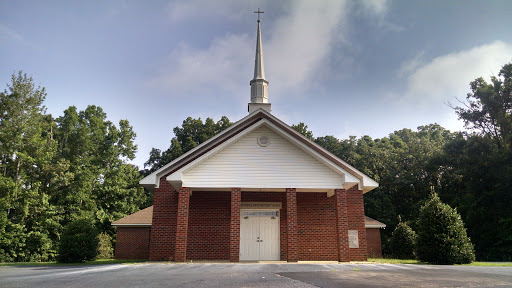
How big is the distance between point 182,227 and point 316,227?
676 cm

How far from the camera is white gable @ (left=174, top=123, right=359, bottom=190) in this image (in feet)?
50.6

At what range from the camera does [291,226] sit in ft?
49.1

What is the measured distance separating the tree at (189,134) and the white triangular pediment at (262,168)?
30.9 metres

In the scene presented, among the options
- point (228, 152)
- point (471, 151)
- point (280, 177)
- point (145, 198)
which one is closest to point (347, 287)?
point (280, 177)

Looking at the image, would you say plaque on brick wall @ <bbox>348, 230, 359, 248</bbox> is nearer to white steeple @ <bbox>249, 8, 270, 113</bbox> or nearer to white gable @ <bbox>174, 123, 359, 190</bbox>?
white gable @ <bbox>174, 123, 359, 190</bbox>

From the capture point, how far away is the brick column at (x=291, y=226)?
577 inches

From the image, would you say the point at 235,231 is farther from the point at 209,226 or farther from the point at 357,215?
the point at 357,215

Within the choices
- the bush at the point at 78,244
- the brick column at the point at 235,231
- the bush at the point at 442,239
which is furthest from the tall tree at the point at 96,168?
the bush at the point at 442,239

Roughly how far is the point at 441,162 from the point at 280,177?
24489 mm

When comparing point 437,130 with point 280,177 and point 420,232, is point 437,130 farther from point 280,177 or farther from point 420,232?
point 280,177

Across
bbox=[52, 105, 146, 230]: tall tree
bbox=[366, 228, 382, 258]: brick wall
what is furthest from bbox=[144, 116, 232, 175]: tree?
bbox=[366, 228, 382, 258]: brick wall

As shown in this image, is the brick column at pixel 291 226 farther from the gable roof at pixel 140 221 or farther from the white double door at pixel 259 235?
the gable roof at pixel 140 221

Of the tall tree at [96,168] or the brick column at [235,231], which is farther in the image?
the tall tree at [96,168]

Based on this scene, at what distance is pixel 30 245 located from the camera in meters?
28.2
